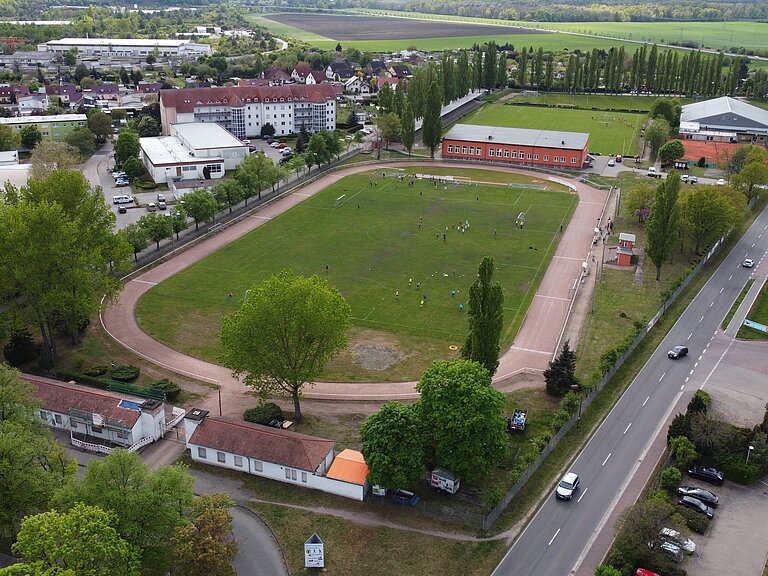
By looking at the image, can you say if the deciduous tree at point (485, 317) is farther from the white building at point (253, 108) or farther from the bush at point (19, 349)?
the white building at point (253, 108)

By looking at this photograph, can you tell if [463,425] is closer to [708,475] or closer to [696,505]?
[696,505]

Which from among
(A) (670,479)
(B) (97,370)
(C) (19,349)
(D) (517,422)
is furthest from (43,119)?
(A) (670,479)

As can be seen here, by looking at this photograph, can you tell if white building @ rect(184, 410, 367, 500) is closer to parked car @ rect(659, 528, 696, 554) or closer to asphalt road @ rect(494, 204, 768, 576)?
asphalt road @ rect(494, 204, 768, 576)

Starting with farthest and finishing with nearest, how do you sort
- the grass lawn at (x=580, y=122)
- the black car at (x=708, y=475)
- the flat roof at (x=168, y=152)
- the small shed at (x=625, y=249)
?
the grass lawn at (x=580, y=122)
the flat roof at (x=168, y=152)
the small shed at (x=625, y=249)
the black car at (x=708, y=475)

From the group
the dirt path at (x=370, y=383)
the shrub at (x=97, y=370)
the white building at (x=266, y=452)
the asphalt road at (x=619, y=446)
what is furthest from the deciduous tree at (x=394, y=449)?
the shrub at (x=97, y=370)

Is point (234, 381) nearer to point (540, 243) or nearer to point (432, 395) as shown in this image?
point (432, 395)

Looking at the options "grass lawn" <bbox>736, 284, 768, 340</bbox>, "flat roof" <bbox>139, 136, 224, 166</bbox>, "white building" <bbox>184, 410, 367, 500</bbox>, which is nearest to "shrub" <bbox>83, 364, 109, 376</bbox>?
"white building" <bbox>184, 410, 367, 500</bbox>
